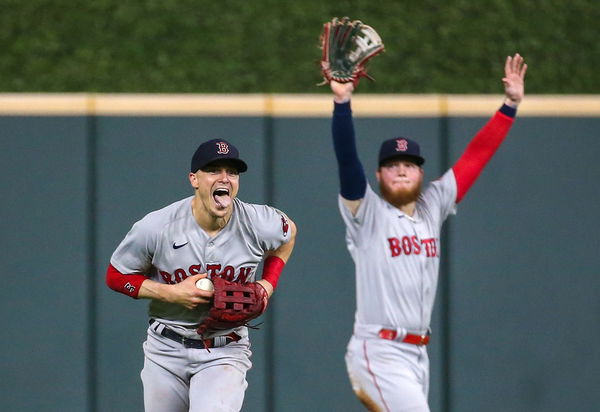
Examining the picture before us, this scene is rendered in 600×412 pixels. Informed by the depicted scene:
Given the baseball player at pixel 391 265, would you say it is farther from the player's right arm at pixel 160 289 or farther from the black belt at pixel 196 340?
the player's right arm at pixel 160 289

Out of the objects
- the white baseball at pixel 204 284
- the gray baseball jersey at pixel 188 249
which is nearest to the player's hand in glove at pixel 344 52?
the gray baseball jersey at pixel 188 249

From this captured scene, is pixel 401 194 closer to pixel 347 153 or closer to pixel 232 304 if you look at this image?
pixel 347 153

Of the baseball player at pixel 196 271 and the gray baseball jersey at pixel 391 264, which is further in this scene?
the gray baseball jersey at pixel 391 264

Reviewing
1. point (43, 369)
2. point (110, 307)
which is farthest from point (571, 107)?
point (43, 369)

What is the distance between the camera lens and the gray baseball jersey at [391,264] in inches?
205

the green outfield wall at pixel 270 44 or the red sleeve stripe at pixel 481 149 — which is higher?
the green outfield wall at pixel 270 44

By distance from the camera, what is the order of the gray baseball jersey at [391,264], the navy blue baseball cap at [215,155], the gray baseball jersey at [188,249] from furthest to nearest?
the gray baseball jersey at [391,264] < the gray baseball jersey at [188,249] < the navy blue baseball cap at [215,155]

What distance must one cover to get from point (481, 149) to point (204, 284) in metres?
1.61

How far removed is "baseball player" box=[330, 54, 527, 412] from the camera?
5105 millimetres

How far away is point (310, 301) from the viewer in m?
6.58

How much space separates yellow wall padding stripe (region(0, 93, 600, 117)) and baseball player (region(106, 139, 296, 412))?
5.45 ft

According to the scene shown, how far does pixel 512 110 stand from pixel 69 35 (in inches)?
123

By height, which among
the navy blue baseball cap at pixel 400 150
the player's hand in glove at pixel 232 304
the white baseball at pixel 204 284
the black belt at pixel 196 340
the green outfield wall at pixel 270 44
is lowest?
the black belt at pixel 196 340

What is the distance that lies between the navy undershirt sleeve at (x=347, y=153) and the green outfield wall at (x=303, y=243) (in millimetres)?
1391
